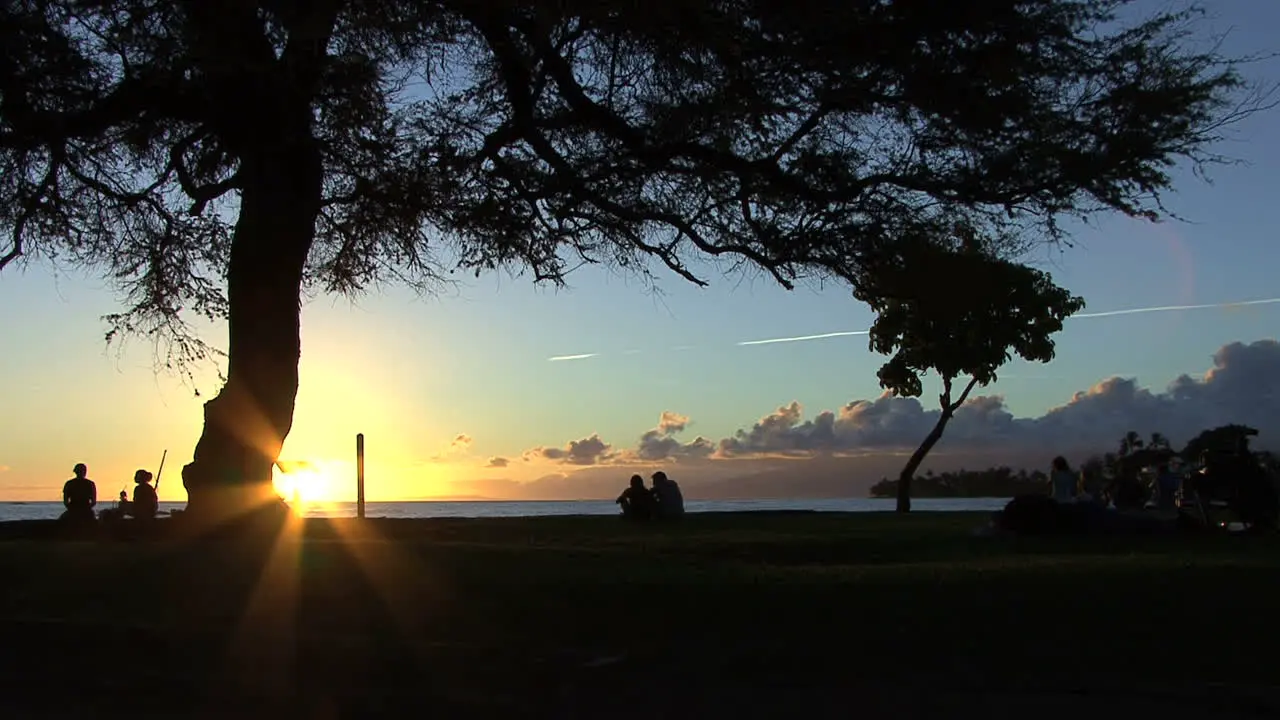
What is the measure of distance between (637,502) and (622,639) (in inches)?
622

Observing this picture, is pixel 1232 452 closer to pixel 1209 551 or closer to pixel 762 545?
pixel 1209 551

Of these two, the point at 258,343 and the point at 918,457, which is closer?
the point at 258,343

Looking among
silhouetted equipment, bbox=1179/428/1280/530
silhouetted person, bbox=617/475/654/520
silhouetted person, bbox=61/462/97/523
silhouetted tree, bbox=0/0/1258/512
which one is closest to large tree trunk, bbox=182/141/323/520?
silhouetted tree, bbox=0/0/1258/512

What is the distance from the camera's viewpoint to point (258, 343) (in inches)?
556

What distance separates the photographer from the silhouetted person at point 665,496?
2422cm

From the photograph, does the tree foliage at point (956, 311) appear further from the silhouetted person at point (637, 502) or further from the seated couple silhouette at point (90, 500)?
the seated couple silhouette at point (90, 500)

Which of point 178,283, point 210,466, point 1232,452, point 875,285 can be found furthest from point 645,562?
point 1232,452

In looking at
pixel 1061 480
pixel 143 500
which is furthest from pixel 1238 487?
pixel 143 500

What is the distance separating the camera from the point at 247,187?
45.6ft

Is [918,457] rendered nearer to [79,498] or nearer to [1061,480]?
[1061,480]

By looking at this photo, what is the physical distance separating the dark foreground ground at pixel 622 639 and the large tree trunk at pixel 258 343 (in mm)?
2637

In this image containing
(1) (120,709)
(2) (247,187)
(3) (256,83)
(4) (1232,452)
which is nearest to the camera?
(1) (120,709)

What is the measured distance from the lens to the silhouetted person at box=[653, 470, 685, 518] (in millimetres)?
24219

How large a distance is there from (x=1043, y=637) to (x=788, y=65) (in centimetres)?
630
